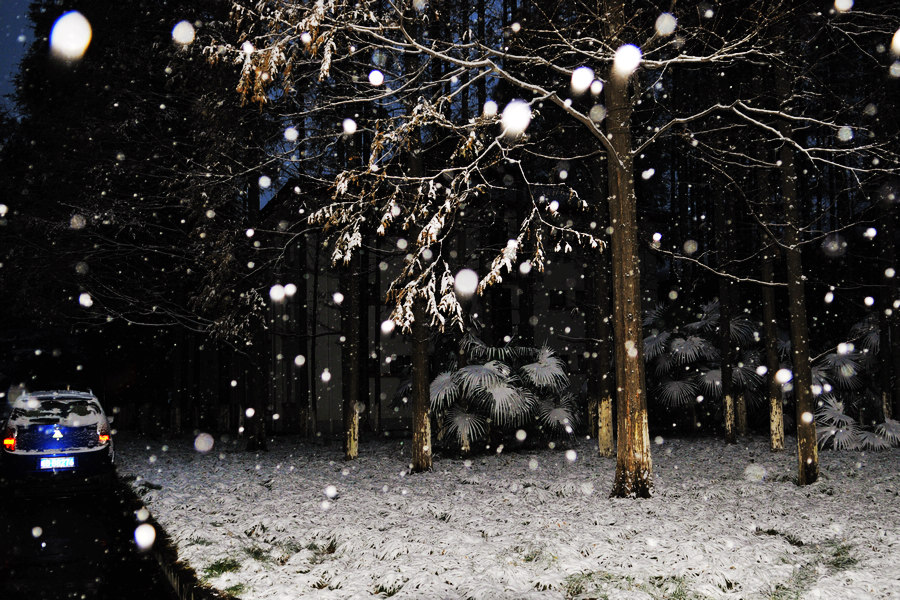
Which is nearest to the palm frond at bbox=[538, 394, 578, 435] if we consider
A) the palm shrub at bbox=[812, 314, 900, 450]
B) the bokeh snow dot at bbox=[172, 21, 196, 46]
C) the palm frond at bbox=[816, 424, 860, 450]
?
the palm frond at bbox=[816, 424, 860, 450]

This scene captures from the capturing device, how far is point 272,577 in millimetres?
5582

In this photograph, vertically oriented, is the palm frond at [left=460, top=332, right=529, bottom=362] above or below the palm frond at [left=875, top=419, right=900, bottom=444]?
above

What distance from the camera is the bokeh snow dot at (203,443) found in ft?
55.8

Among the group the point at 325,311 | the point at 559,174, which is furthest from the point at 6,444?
the point at 325,311

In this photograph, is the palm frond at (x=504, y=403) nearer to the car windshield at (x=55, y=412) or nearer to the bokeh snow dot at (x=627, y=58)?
the bokeh snow dot at (x=627, y=58)

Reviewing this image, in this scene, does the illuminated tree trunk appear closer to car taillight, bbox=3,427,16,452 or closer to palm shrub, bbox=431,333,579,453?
palm shrub, bbox=431,333,579,453

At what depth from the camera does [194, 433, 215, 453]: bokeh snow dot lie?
17000mm

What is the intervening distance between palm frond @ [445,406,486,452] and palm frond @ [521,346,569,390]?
61.1 inches

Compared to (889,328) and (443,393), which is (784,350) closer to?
(889,328)

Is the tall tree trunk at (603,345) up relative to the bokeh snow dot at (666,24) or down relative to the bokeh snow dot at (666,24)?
down

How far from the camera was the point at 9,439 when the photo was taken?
1002cm

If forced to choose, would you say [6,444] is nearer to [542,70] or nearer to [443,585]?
[443,585]

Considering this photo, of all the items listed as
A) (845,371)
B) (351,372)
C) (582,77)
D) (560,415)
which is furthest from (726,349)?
(582,77)

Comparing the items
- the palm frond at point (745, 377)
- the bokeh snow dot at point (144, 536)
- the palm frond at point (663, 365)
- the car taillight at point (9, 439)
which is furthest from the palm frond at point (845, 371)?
the car taillight at point (9, 439)
